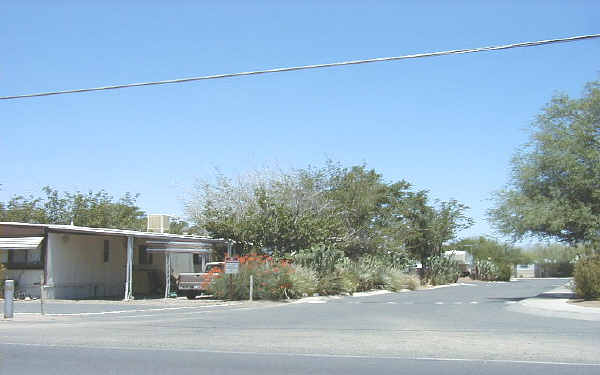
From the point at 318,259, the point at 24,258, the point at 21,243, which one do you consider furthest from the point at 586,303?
the point at 24,258

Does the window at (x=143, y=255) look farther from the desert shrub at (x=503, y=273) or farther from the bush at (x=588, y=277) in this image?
the desert shrub at (x=503, y=273)

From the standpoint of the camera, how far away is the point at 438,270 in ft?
174

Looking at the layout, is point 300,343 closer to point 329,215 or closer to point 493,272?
point 329,215

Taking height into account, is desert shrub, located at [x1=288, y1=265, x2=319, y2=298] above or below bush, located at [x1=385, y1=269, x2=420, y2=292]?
above

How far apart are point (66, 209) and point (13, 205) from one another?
4.13m

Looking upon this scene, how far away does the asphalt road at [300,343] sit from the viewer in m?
10.2

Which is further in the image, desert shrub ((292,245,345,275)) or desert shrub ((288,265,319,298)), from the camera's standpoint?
desert shrub ((292,245,345,275))

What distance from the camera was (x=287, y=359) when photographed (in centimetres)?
1100

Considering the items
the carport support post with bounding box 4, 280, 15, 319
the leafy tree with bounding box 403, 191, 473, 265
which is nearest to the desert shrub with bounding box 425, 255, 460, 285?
the leafy tree with bounding box 403, 191, 473, 265

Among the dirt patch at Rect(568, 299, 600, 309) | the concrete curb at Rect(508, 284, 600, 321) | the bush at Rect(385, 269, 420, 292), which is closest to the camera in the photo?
the concrete curb at Rect(508, 284, 600, 321)

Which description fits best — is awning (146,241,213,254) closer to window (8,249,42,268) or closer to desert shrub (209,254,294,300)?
desert shrub (209,254,294,300)

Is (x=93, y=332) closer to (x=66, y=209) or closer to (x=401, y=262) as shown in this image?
(x=401, y=262)

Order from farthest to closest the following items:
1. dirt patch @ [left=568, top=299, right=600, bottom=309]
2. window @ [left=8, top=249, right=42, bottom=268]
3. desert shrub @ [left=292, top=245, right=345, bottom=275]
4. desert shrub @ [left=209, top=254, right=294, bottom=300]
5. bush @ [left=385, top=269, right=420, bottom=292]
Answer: bush @ [left=385, top=269, right=420, bottom=292]
desert shrub @ [left=292, top=245, right=345, bottom=275]
window @ [left=8, top=249, right=42, bottom=268]
desert shrub @ [left=209, top=254, right=294, bottom=300]
dirt patch @ [left=568, top=299, right=600, bottom=309]

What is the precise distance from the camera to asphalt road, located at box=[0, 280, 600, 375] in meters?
10.2
